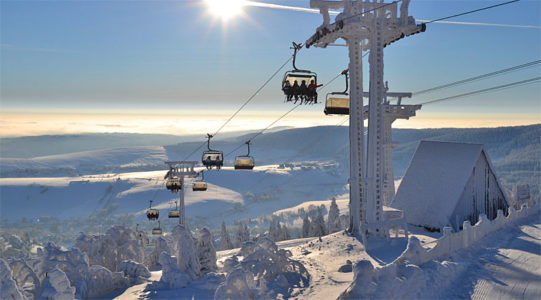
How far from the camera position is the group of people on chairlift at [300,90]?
74.2ft

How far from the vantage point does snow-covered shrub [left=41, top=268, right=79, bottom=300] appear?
1570 centimetres

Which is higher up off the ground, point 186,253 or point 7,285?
point 7,285

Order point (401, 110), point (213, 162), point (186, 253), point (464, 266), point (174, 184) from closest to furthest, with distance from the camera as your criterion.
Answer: point (464, 266)
point (186, 253)
point (213, 162)
point (174, 184)
point (401, 110)

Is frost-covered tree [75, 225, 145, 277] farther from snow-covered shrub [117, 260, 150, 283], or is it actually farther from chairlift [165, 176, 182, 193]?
chairlift [165, 176, 182, 193]

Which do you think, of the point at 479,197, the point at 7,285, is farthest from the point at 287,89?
the point at 479,197

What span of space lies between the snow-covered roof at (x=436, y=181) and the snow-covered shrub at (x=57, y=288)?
25273 mm

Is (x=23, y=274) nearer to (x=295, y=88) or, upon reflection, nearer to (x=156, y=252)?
(x=156, y=252)

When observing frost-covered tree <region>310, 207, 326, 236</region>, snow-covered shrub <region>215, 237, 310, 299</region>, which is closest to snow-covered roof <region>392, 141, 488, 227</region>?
snow-covered shrub <region>215, 237, 310, 299</region>

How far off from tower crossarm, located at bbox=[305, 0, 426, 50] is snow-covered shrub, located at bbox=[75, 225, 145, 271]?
1843 centimetres

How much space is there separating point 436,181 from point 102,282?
25531 mm

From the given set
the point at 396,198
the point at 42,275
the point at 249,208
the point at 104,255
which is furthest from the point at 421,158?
the point at 249,208

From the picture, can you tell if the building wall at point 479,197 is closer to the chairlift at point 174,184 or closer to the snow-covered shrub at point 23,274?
the chairlift at point 174,184

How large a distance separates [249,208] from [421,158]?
119m

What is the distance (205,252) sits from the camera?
23781 mm
